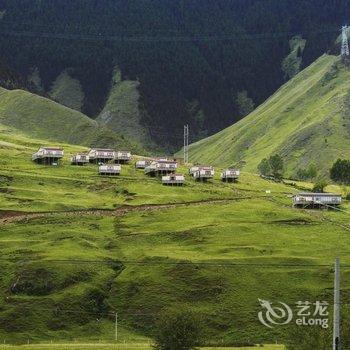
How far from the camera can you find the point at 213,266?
189125mm

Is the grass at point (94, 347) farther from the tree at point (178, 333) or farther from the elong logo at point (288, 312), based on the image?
the elong logo at point (288, 312)

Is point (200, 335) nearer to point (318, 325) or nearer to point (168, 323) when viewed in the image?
point (168, 323)

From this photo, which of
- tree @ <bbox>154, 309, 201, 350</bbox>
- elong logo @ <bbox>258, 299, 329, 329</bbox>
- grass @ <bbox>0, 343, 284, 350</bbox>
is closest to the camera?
tree @ <bbox>154, 309, 201, 350</bbox>

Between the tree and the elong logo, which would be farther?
the elong logo

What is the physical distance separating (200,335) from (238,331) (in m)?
19.6

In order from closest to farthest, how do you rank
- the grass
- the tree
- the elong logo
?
the tree < the grass < the elong logo

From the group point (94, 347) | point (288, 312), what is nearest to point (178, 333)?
point (94, 347)

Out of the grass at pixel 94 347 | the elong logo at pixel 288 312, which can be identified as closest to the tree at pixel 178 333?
the grass at pixel 94 347

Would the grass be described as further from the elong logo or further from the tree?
the elong logo

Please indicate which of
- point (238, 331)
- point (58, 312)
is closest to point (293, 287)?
point (238, 331)

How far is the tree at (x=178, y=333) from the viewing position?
13988cm

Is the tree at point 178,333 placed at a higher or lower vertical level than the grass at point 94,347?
higher

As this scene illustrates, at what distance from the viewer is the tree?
139875 mm

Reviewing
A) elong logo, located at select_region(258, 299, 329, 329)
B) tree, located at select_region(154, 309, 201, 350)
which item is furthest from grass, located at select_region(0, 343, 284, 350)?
elong logo, located at select_region(258, 299, 329, 329)
